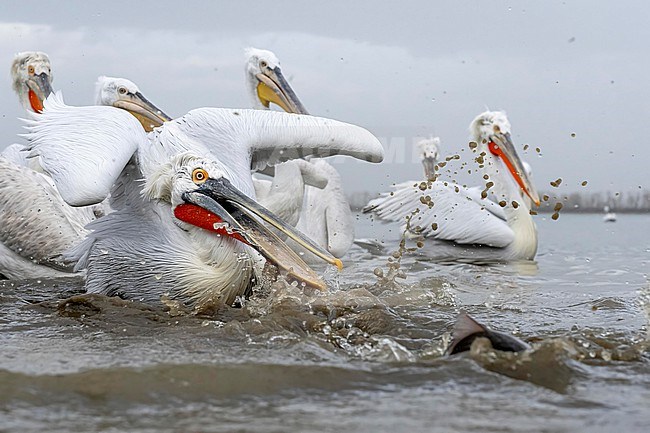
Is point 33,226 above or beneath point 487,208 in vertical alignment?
beneath

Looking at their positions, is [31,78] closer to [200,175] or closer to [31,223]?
[31,223]

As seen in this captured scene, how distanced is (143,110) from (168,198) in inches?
114

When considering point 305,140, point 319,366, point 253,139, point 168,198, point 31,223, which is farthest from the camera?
point 31,223

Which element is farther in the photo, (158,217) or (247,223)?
(158,217)

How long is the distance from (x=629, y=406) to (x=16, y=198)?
394 centimetres

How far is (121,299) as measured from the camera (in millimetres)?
4375

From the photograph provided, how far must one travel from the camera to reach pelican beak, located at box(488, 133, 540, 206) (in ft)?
27.0

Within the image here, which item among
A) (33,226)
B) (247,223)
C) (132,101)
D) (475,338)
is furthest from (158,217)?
(132,101)

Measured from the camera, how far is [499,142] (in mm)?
8375

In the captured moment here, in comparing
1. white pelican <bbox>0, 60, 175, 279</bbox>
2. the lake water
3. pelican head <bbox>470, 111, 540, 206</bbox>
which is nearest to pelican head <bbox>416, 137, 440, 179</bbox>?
pelican head <bbox>470, 111, 540, 206</bbox>

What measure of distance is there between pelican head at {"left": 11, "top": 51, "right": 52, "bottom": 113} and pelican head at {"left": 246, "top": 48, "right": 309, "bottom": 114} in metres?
1.69

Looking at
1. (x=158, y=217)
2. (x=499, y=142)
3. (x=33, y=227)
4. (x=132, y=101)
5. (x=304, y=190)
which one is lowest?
(x=33, y=227)

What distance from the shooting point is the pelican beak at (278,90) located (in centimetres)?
766

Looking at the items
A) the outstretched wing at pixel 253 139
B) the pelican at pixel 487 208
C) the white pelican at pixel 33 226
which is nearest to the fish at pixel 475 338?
the outstretched wing at pixel 253 139
